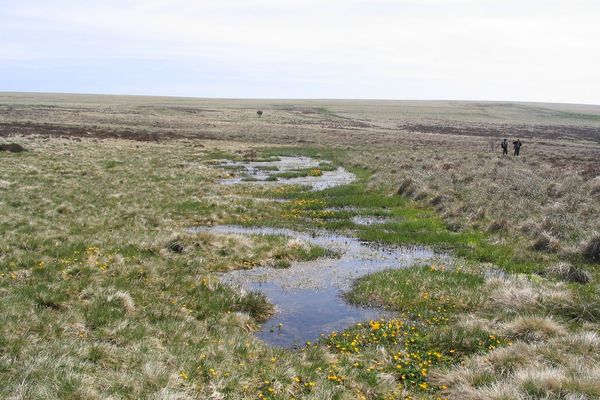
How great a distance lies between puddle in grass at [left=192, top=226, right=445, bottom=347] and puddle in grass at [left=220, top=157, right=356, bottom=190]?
542 inches

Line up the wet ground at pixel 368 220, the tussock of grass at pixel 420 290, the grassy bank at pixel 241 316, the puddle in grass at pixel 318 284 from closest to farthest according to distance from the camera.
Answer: the grassy bank at pixel 241 316 → the puddle in grass at pixel 318 284 → the tussock of grass at pixel 420 290 → the wet ground at pixel 368 220

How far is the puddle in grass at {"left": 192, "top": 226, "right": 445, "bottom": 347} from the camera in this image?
11.1 m

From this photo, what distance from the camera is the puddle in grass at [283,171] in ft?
109

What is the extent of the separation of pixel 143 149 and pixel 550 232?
40598 millimetres

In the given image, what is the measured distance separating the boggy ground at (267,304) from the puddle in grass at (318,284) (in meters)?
0.51

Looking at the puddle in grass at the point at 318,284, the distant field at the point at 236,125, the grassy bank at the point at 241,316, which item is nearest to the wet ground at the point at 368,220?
the grassy bank at the point at 241,316

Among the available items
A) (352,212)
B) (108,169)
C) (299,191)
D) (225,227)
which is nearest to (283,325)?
(225,227)

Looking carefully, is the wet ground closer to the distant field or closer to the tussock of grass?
the tussock of grass

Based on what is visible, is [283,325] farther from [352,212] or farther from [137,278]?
[352,212]

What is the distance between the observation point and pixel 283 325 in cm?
1122

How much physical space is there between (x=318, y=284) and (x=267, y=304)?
242 centimetres

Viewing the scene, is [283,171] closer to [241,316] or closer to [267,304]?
[267,304]

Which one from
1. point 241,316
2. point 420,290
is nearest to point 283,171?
point 420,290

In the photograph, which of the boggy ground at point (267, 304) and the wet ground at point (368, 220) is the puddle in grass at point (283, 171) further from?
the wet ground at point (368, 220)
